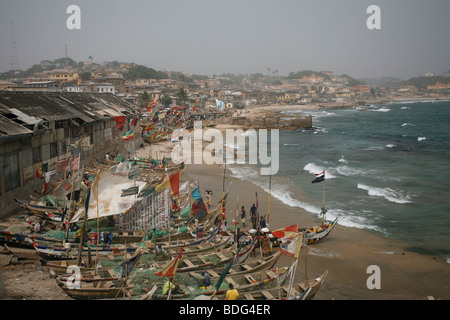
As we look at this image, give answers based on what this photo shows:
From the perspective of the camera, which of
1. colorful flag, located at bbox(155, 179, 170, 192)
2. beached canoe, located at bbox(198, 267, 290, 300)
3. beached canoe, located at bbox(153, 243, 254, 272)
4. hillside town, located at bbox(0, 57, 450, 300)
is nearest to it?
hillside town, located at bbox(0, 57, 450, 300)

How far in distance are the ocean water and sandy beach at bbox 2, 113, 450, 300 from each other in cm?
140

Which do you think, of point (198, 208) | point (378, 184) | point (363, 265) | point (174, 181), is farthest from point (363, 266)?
point (378, 184)

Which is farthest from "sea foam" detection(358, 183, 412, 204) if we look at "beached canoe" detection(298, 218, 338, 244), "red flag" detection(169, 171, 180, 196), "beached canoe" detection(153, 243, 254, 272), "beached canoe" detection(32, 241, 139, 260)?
"beached canoe" detection(32, 241, 139, 260)

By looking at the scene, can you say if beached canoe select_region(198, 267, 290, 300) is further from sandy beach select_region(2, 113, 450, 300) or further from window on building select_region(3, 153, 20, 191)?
window on building select_region(3, 153, 20, 191)

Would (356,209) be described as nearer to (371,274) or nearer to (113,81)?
(371,274)

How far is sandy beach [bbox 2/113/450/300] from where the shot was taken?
452 inches

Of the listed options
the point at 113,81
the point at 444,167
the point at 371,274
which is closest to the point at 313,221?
the point at 371,274

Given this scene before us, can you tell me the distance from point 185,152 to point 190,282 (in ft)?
109

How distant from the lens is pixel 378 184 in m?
30.6

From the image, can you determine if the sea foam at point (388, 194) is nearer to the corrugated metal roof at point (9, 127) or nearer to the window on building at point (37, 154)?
the window on building at point (37, 154)

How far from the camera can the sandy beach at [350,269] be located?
37.7 feet

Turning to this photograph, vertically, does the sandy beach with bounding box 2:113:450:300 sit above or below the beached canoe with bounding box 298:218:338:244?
below

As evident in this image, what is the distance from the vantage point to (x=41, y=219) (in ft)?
56.5

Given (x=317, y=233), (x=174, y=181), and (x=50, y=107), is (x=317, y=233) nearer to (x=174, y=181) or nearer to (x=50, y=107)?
(x=174, y=181)
